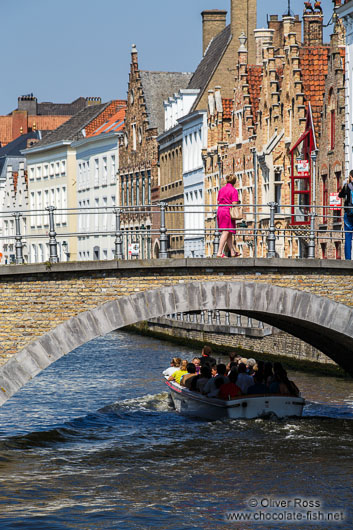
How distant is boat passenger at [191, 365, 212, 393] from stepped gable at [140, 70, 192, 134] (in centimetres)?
4669

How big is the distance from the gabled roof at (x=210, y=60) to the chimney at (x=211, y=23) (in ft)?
2.35

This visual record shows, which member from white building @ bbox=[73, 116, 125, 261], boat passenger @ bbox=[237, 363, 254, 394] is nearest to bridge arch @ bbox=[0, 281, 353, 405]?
boat passenger @ bbox=[237, 363, 254, 394]

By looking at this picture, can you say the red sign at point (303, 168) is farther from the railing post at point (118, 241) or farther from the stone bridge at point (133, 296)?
the railing post at point (118, 241)

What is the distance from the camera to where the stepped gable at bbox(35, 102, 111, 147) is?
3374 inches

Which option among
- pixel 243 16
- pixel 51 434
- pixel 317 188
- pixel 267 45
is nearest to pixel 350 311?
pixel 51 434

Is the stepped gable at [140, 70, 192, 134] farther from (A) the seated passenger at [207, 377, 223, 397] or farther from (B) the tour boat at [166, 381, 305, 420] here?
(B) the tour boat at [166, 381, 305, 420]

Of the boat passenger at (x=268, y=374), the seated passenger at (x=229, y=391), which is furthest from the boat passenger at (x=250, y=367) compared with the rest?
the seated passenger at (x=229, y=391)

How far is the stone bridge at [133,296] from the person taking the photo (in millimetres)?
21047

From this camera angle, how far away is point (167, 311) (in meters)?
21.8

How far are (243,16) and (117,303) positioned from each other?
41459 millimetres

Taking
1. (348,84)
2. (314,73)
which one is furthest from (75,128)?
(348,84)

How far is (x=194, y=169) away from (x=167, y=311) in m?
40.9

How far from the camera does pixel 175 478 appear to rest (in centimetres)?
2192

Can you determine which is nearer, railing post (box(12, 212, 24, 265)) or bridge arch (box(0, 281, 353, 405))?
railing post (box(12, 212, 24, 265))
